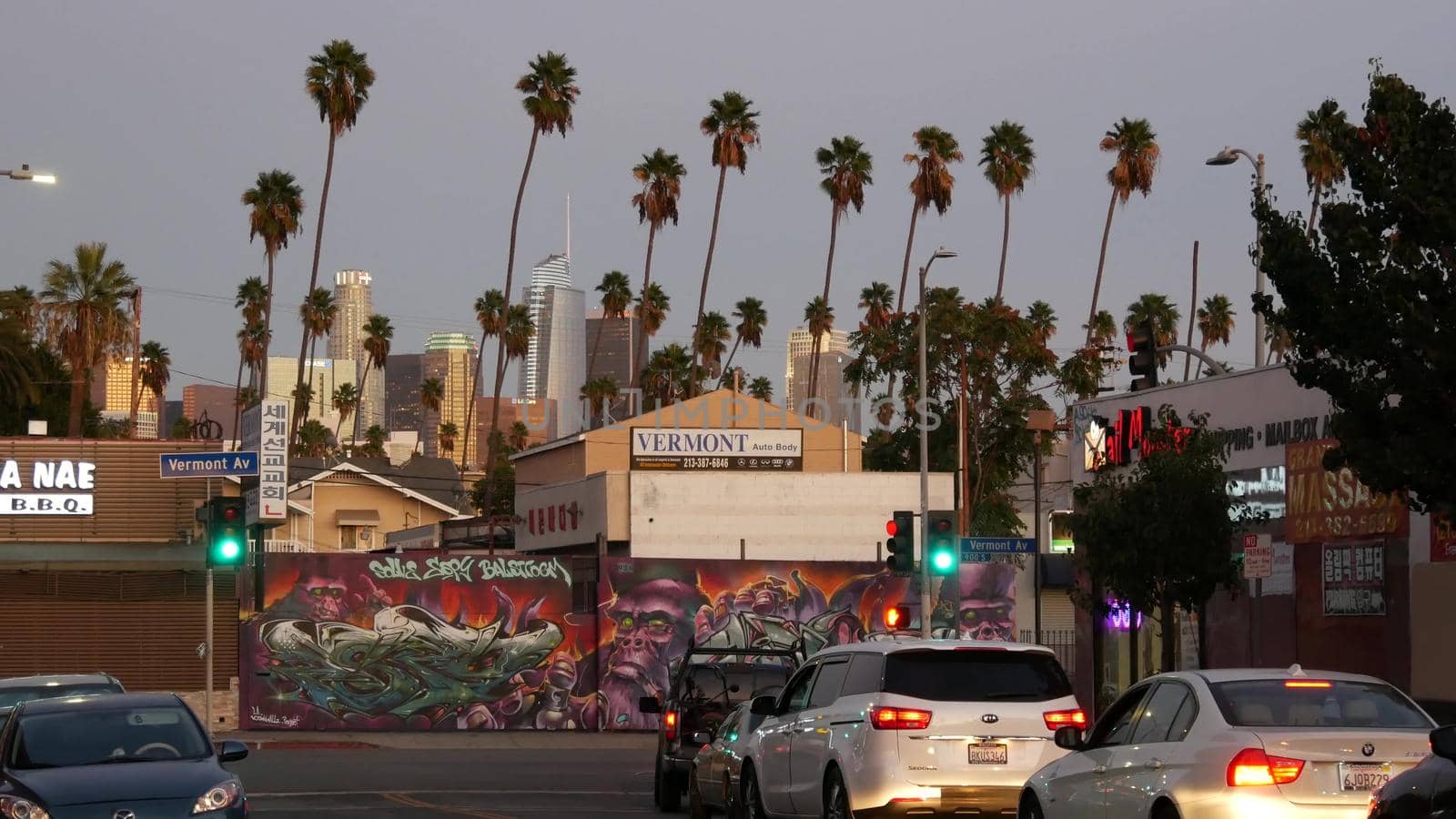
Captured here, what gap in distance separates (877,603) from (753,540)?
16.3 meters

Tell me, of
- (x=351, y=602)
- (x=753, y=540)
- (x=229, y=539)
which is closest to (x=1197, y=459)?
(x=229, y=539)

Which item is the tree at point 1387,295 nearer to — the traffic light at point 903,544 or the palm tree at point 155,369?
the traffic light at point 903,544

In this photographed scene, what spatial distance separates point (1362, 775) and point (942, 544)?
69.9 feet

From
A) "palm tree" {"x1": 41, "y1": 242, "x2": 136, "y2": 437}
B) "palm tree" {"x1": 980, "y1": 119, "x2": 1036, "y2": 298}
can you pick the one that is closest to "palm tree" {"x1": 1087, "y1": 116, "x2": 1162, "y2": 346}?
"palm tree" {"x1": 980, "y1": 119, "x2": 1036, "y2": 298}

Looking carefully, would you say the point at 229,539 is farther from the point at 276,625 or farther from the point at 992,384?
the point at 992,384

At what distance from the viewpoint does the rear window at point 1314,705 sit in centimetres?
1159

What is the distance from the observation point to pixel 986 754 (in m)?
14.4

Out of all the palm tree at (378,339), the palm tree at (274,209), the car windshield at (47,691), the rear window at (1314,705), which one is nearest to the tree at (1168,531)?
the rear window at (1314,705)

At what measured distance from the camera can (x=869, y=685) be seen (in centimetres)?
1473

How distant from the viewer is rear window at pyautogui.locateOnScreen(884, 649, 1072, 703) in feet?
47.5

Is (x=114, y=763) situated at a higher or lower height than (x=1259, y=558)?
lower

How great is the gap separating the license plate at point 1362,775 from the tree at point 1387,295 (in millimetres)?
6762

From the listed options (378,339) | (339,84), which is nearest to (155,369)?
(378,339)

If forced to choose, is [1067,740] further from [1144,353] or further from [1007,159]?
[1007,159]
